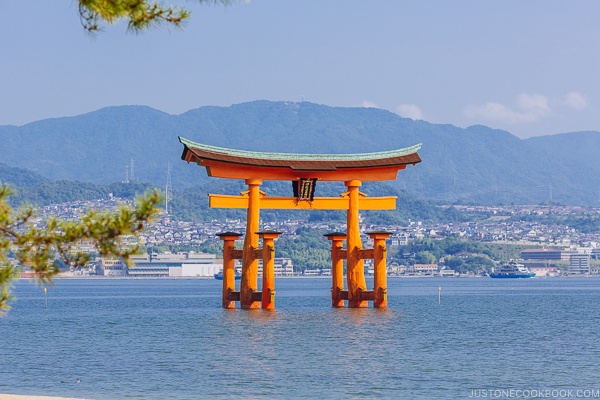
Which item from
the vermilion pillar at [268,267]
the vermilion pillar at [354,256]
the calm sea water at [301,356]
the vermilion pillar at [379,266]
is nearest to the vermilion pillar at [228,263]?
the calm sea water at [301,356]

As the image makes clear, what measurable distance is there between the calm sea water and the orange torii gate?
1.37 meters

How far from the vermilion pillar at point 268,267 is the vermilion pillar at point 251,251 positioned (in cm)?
50

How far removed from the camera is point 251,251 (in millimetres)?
53875

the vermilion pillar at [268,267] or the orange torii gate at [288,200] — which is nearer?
the vermilion pillar at [268,267]

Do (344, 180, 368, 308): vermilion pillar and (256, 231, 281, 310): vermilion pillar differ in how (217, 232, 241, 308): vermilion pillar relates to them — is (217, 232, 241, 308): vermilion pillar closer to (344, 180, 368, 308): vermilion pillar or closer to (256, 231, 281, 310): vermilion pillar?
(256, 231, 281, 310): vermilion pillar

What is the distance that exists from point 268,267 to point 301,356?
16.6 metres

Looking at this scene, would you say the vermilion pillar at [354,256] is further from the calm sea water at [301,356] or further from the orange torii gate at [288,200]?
the calm sea water at [301,356]

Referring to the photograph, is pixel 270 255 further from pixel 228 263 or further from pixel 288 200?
pixel 288 200

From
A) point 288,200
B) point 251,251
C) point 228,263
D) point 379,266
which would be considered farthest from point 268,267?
point 379,266

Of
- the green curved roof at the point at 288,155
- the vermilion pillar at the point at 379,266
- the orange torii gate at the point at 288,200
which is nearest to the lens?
the green curved roof at the point at 288,155

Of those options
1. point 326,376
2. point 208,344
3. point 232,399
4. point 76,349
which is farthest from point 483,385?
point 76,349

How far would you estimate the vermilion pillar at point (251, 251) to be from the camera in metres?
54.0

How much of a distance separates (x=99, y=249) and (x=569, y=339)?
106ft

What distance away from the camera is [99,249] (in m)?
16.0
